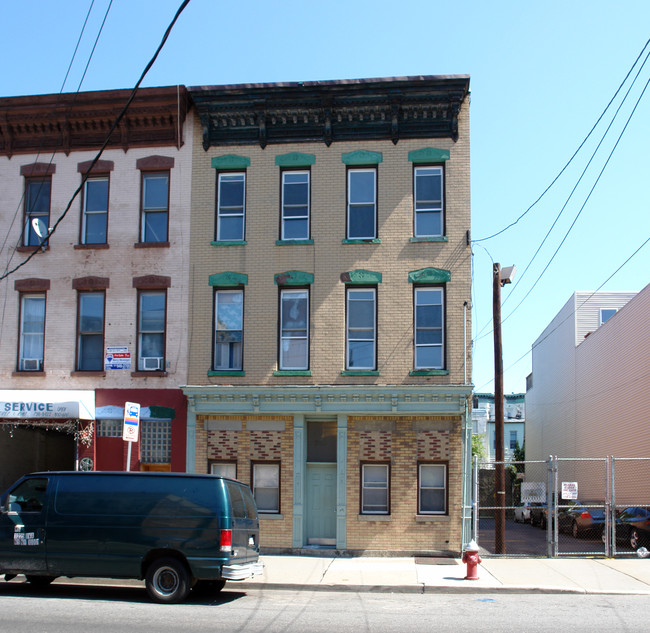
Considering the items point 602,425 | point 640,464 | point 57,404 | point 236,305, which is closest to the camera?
point 57,404

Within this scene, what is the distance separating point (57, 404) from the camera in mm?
18047

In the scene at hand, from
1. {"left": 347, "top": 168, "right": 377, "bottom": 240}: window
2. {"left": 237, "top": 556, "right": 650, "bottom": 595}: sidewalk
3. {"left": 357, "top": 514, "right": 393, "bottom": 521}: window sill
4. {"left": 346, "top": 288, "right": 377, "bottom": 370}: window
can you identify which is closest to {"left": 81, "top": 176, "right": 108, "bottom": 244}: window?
{"left": 347, "top": 168, "right": 377, "bottom": 240}: window

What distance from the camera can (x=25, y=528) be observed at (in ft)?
39.9

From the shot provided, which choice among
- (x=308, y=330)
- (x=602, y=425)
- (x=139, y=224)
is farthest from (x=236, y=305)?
(x=602, y=425)

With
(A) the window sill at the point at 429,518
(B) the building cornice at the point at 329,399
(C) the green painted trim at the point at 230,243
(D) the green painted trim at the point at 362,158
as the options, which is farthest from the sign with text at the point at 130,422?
(D) the green painted trim at the point at 362,158

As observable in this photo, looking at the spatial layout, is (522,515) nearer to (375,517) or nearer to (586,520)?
(586,520)

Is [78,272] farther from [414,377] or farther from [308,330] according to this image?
[414,377]

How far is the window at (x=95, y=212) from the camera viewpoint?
1997 centimetres

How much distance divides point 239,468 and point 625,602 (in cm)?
926

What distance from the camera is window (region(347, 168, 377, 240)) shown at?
A: 19109 mm

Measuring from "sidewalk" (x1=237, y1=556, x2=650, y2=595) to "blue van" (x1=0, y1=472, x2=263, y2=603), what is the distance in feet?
7.48

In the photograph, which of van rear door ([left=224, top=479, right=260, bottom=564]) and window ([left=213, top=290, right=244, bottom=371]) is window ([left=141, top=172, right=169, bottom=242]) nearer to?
window ([left=213, top=290, right=244, bottom=371])

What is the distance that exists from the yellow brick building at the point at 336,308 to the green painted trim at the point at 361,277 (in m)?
0.08

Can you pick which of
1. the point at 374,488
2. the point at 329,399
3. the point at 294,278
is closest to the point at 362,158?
the point at 294,278
